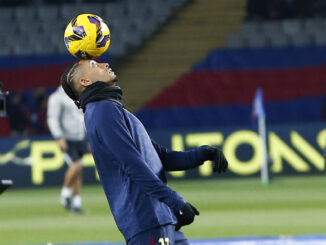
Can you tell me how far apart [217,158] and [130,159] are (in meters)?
0.75

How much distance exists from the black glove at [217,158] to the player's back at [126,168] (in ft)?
1.41

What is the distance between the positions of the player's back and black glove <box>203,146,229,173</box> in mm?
428

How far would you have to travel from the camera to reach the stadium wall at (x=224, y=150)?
20.9m

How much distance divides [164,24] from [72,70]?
23912 millimetres

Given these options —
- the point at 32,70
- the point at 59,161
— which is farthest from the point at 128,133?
the point at 32,70

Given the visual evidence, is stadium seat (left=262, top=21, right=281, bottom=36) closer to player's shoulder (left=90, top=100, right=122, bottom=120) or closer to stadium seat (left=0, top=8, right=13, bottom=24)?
stadium seat (left=0, top=8, right=13, bottom=24)

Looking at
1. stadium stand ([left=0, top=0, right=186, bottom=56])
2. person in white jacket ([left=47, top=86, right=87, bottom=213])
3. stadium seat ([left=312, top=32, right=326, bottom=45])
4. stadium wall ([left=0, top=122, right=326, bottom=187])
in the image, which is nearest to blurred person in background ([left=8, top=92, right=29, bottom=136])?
stadium stand ([left=0, top=0, right=186, bottom=56])

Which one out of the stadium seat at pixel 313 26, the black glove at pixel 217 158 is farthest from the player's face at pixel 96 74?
the stadium seat at pixel 313 26

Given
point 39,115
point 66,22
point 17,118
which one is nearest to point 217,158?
point 17,118

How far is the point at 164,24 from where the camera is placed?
2928 cm

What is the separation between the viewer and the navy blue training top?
5.14m

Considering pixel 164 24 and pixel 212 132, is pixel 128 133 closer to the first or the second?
pixel 212 132

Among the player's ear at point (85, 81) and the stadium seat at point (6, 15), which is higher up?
the player's ear at point (85, 81)

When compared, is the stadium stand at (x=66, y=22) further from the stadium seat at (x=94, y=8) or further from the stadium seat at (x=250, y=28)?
the stadium seat at (x=250, y=28)
